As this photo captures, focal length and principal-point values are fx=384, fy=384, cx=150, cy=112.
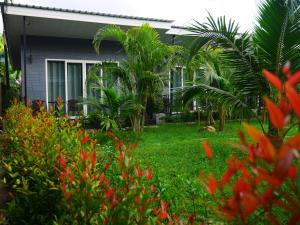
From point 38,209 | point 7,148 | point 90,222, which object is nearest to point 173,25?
point 7,148

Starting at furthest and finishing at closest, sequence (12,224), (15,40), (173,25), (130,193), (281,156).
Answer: (15,40), (173,25), (12,224), (130,193), (281,156)

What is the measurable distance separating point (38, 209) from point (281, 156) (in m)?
2.64

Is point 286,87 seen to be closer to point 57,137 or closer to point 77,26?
point 57,137

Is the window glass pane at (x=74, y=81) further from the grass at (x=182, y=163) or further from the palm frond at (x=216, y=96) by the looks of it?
the palm frond at (x=216, y=96)

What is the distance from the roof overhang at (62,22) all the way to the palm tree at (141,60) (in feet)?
4.41

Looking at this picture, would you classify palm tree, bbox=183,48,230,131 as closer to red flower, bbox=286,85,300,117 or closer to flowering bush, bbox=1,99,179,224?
flowering bush, bbox=1,99,179,224

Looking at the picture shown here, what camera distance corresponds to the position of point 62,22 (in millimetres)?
11812

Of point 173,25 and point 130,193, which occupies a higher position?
point 173,25

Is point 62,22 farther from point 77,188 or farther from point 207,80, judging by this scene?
point 77,188

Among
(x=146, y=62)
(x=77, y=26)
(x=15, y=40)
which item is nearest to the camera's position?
(x=146, y=62)

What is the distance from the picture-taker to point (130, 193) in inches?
68.0

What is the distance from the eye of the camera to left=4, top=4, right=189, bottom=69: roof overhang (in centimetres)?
1095

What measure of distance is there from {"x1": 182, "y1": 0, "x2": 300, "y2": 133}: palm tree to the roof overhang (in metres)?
5.77

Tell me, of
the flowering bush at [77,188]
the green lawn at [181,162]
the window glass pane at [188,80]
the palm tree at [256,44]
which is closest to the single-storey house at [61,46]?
the window glass pane at [188,80]
